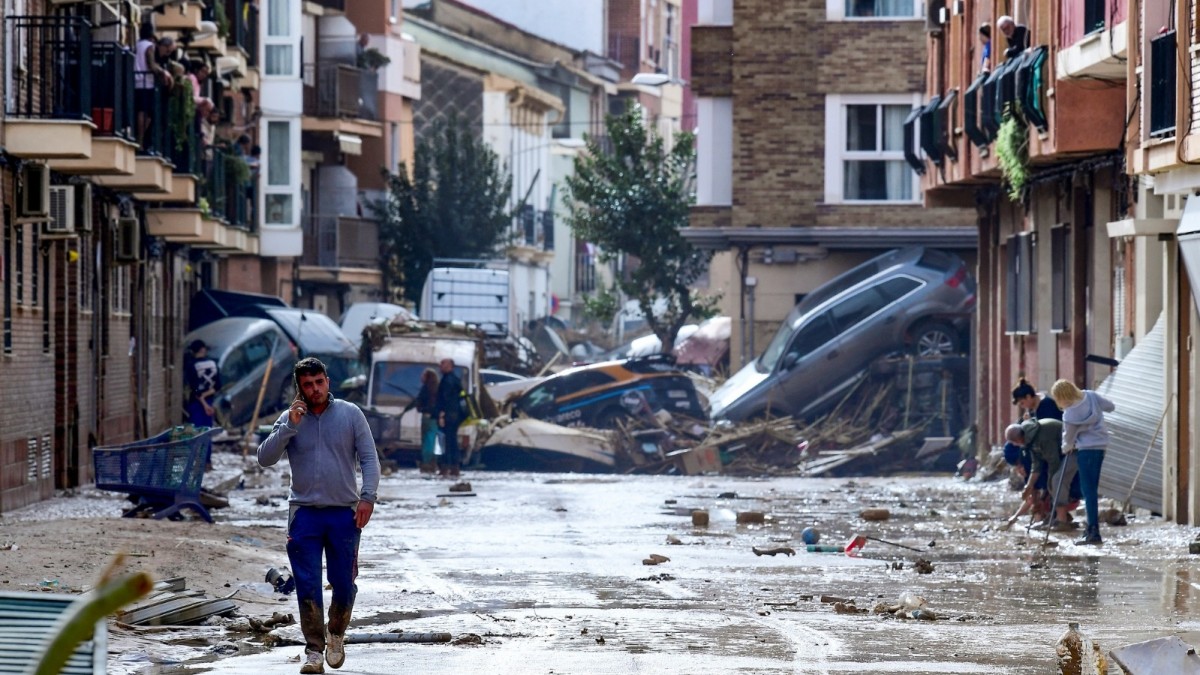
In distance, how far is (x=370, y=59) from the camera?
5759 cm

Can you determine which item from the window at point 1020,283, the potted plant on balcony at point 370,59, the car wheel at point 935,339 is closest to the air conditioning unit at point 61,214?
the window at point 1020,283

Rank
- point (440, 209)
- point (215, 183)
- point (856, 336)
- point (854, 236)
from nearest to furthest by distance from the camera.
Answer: point (856, 336)
point (215, 183)
point (854, 236)
point (440, 209)

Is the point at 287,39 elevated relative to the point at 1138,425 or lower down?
elevated

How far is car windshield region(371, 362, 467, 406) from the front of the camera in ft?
112

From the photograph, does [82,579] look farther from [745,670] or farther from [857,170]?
[857,170]

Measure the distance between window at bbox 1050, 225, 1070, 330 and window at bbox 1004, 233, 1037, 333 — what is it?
0.95 metres

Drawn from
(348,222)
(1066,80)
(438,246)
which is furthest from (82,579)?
(438,246)

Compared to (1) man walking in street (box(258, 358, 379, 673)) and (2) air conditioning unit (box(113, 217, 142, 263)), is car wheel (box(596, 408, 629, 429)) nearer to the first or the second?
(2) air conditioning unit (box(113, 217, 142, 263))

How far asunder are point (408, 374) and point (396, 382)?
0.23 meters

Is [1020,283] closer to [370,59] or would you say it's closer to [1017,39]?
[1017,39]

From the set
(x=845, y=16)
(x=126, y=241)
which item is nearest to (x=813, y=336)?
(x=845, y=16)

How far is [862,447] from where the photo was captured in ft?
111

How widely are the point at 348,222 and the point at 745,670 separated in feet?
155

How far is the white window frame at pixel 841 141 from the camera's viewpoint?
42.2 m
